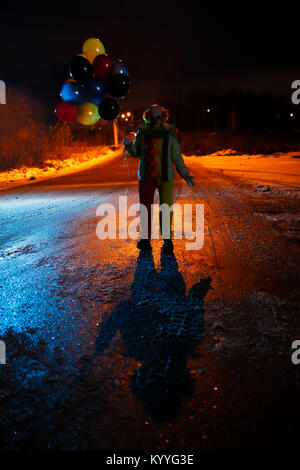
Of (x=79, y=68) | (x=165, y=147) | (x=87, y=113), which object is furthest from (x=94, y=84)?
(x=165, y=147)

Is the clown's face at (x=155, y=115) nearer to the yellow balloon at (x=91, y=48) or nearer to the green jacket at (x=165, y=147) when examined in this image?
the green jacket at (x=165, y=147)

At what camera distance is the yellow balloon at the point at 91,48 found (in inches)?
174

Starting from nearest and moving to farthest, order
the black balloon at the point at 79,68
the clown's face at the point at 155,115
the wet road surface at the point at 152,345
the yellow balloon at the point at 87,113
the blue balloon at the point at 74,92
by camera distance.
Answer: the wet road surface at the point at 152,345, the clown's face at the point at 155,115, the black balloon at the point at 79,68, the blue balloon at the point at 74,92, the yellow balloon at the point at 87,113

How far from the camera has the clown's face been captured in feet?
10.6

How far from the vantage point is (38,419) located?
1333mm

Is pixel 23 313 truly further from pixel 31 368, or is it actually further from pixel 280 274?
pixel 280 274

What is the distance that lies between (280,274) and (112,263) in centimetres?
182

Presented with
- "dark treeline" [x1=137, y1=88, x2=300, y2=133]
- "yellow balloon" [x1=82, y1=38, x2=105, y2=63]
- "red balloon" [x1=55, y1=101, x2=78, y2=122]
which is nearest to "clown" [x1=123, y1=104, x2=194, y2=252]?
"red balloon" [x1=55, y1=101, x2=78, y2=122]

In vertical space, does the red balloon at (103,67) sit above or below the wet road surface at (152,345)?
above

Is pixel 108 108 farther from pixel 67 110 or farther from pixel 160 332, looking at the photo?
pixel 160 332

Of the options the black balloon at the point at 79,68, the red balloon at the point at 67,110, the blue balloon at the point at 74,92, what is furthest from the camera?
the red balloon at the point at 67,110

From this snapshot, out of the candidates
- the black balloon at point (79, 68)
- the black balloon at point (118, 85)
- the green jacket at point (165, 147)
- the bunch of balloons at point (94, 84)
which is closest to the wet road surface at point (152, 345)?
the green jacket at point (165, 147)
